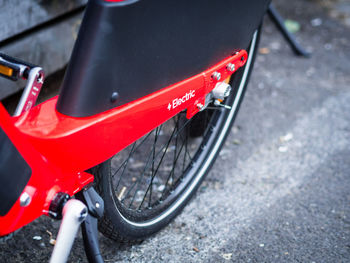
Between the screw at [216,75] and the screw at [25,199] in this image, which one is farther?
the screw at [216,75]

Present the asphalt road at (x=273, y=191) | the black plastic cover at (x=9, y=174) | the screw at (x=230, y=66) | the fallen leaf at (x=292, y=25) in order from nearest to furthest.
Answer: the black plastic cover at (x=9, y=174), the screw at (x=230, y=66), the asphalt road at (x=273, y=191), the fallen leaf at (x=292, y=25)

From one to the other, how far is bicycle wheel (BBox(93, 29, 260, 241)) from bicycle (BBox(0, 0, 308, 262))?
0.01 meters

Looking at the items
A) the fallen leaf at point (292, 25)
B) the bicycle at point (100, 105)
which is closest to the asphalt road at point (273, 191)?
the bicycle at point (100, 105)

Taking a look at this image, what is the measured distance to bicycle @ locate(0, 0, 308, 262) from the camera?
1085 millimetres

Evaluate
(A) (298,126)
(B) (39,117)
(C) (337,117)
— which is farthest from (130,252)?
(C) (337,117)

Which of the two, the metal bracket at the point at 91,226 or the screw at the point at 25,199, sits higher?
the screw at the point at 25,199

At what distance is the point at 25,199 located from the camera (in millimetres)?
1090

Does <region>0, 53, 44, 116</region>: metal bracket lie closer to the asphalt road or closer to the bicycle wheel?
the bicycle wheel

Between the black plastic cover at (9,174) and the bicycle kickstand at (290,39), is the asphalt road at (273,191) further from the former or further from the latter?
the black plastic cover at (9,174)

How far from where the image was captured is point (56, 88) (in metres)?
2.36

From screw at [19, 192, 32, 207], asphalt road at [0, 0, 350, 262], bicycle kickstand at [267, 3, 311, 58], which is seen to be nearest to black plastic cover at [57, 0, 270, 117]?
screw at [19, 192, 32, 207]

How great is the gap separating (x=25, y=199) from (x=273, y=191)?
126 cm

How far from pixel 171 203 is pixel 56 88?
1.03 metres

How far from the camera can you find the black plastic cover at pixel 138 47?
1079 mm
